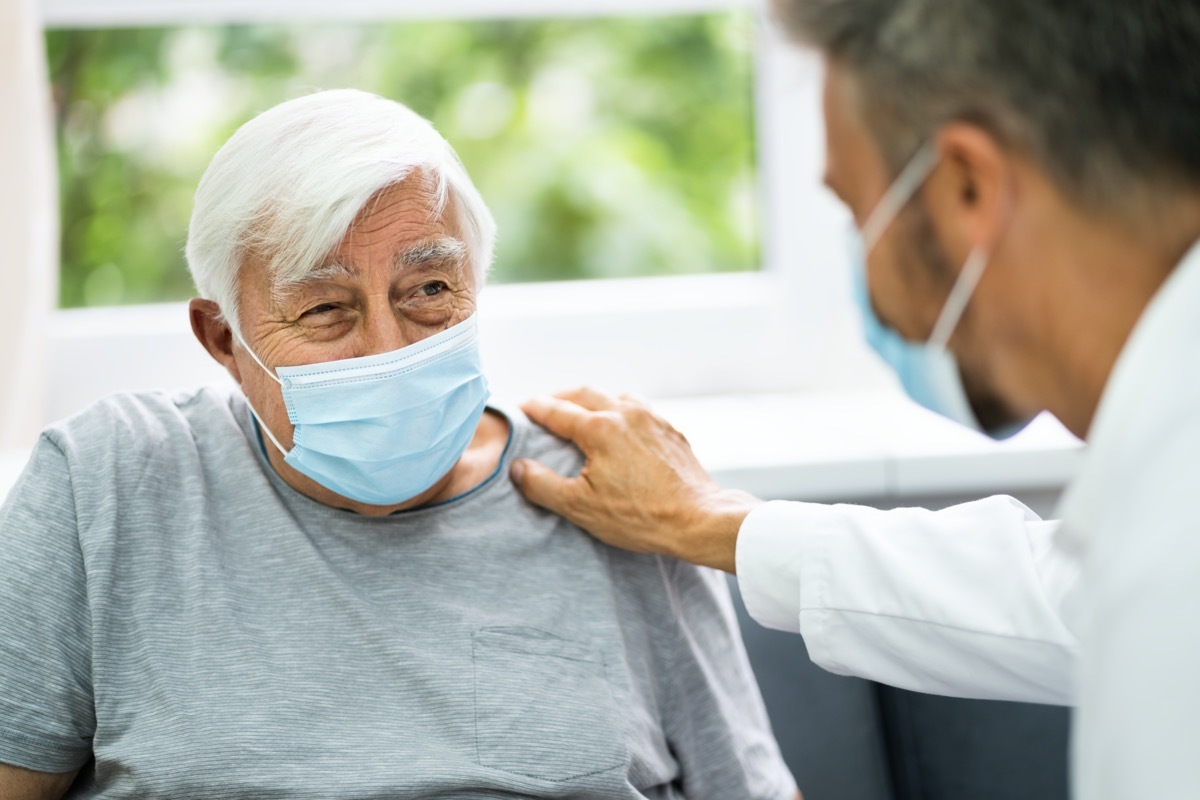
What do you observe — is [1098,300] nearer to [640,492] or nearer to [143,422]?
[640,492]

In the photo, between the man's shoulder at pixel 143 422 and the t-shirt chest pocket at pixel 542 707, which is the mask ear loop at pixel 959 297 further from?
the man's shoulder at pixel 143 422

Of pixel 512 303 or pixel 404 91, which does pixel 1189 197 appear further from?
pixel 404 91

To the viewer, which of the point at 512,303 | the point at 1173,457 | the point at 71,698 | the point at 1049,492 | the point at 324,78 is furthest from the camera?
the point at 324,78

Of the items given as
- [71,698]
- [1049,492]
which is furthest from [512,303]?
[71,698]

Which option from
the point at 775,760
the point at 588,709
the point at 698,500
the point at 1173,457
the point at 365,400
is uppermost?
the point at 1173,457

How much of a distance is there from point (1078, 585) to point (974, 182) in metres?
0.48

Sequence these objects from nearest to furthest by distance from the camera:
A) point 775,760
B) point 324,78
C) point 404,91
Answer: point 775,760 < point 324,78 < point 404,91

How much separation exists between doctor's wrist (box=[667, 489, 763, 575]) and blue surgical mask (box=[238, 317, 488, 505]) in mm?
306

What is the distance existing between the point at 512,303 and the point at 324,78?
1.43 m

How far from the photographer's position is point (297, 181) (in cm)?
134

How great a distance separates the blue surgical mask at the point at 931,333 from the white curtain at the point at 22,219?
166cm

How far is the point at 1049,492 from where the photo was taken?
211cm

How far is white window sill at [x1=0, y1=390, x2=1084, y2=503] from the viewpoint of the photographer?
6.37 ft

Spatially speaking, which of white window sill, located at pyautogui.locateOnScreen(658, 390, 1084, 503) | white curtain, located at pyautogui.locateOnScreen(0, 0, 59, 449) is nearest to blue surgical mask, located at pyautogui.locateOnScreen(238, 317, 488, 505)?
white window sill, located at pyautogui.locateOnScreen(658, 390, 1084, 503)
